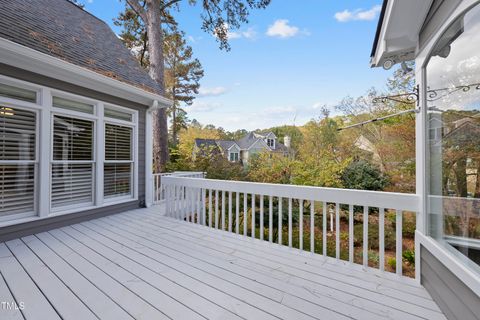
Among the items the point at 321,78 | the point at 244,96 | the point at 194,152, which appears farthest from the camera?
the point at 244,96

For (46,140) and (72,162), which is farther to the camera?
(72,162)

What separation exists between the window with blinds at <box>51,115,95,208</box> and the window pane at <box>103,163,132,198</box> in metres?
0.33

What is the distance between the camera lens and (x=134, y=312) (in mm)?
1735

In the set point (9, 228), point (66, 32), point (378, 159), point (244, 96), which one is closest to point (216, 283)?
point (9, 228)

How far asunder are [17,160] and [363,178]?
9.50 m

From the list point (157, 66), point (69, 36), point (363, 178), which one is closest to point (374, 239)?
point (363, 178)

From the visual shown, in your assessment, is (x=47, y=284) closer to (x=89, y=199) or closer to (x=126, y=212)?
(x=89, y=199)

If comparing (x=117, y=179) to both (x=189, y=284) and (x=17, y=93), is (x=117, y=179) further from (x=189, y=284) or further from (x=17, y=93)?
(x=189, y=284)

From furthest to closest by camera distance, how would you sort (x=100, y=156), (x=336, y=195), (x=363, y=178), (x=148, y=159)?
1. (x=363, y=178)
2. (x=148, y=159)
3. (x=100, y=156)
4. (x=336, y=195)

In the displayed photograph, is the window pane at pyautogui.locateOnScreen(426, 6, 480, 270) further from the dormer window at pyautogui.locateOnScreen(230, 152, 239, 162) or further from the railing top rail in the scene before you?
the dormer window at pyautogui.locateOnScreen(230, 152, 239, 162)

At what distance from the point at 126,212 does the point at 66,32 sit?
3.99 meters

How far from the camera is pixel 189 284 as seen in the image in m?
2.14

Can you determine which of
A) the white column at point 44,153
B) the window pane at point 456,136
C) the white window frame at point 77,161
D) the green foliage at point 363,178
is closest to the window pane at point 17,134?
the white column at point 44,153

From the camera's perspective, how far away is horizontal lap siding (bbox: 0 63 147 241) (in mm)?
3321
